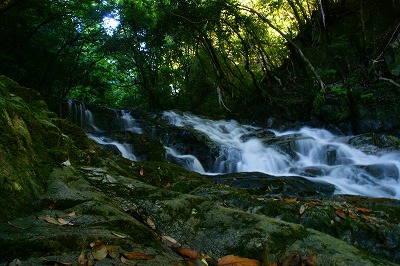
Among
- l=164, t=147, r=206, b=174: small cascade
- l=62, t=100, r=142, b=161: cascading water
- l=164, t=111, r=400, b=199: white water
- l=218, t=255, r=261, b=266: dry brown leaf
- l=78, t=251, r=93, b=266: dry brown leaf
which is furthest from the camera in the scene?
l=62, t=100, r=142, b=161: cascading water

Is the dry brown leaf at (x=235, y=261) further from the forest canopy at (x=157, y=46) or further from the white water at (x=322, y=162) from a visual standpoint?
the forest canopy at (x=157, y=46)

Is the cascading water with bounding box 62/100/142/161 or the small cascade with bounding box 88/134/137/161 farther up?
the cascading water with bounding box 62/100/142/161

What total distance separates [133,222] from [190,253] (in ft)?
1.38

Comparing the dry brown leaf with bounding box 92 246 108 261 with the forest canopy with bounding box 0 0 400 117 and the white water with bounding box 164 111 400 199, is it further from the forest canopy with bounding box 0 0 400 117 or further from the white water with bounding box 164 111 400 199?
the forest canopy with bounding box 0 0 400 117

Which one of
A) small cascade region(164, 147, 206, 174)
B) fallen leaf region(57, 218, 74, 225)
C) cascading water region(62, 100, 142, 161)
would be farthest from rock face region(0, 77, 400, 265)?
cascading water region(62, 100, 142, 161)

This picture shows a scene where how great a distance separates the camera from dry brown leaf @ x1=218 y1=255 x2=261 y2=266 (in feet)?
5.38

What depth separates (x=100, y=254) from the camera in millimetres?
1327

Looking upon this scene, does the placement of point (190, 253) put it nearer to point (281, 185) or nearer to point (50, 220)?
point (50, 220)

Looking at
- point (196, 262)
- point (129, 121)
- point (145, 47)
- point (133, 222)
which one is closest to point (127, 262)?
point (196, 262)

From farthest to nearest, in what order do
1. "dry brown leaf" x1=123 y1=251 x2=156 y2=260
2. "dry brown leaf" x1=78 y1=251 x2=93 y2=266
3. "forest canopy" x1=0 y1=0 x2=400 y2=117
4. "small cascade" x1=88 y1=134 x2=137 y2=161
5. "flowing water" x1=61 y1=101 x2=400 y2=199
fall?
"forest canopy" x1=0 y1=0 x2=400 y2=117, "small cascade" x1=88 y1=134 x2=137 y2=161, "flowing water" x1=61 y1=101 x2=400 y2=199, "dry brown leaf" x1=123 y1=251 x2=156 y2=260, "dry brown leaf" x1=78 y1=251 x2=93 y2=266

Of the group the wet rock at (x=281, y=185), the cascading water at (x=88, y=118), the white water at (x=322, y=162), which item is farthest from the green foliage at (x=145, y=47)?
the wet rock at (x=281, y=185)

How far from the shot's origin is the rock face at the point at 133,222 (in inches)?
55.0

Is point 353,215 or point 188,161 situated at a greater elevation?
point 353,215

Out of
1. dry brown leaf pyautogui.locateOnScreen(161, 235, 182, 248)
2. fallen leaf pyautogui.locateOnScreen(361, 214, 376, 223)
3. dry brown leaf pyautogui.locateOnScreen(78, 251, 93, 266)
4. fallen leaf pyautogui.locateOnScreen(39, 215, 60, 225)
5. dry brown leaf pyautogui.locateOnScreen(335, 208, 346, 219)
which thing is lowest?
dry brown leaf pyautogui.locateOnScreen(161, 235, 182, 248)
